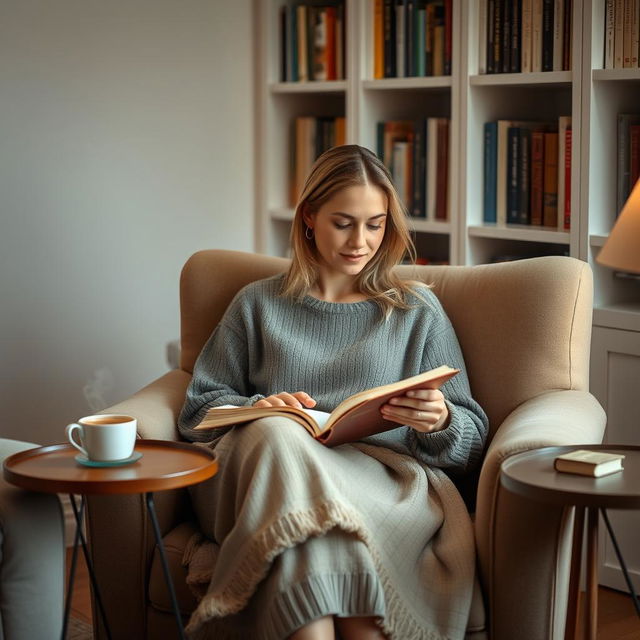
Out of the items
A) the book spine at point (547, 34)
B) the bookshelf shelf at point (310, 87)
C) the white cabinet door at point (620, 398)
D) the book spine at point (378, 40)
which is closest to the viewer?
the white cabinet door at point (620, 398)

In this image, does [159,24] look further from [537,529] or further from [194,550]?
[537,529]

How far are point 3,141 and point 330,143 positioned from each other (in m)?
1.05

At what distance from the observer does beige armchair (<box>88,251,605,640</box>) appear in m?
1.77

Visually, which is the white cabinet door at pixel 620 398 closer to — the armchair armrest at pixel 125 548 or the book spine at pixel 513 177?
the book spine at pixel 513 177

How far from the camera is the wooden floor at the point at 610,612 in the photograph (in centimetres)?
247

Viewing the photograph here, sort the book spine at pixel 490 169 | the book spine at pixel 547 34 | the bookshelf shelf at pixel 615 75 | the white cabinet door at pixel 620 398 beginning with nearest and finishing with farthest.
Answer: the bookshelf shelf at pixel 615 75 → the white cabinet door at pixel 620 398 → the book spine at pixel 547 34 → the book spine at pixel 490 169

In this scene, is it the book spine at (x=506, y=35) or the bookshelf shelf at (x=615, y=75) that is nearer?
the bookshelf shelf at (x=615, y=75)

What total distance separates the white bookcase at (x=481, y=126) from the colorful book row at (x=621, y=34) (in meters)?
0.02

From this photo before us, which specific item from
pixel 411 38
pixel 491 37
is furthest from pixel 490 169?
pixel 411 38

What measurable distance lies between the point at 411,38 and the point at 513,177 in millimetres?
547

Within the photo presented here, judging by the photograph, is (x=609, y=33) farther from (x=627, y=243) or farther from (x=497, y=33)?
(x=627, y=243)

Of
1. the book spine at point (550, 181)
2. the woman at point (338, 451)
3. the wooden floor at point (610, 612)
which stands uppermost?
the book spine at point (550, 181)

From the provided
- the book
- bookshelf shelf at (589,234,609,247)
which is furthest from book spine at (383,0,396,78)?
the book

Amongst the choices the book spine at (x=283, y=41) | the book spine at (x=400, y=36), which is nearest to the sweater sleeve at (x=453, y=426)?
the book spine at (x=400, y=36)
